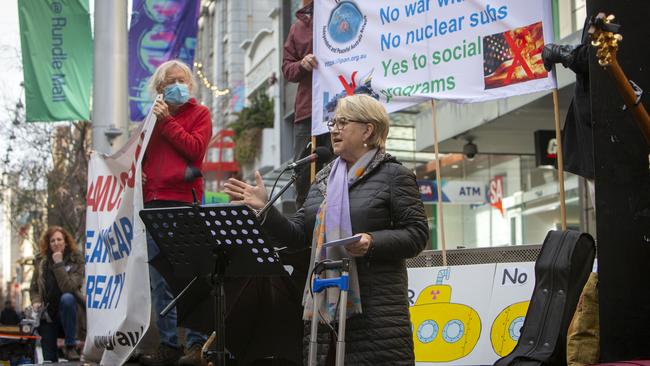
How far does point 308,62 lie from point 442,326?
8.68ft

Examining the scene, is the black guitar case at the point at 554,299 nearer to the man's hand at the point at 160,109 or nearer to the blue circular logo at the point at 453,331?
the blue circular logo at the point at 453,331

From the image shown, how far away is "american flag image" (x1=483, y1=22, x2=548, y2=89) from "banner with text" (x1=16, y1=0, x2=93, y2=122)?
22.6ft

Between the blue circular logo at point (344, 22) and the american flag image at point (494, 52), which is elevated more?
the blue circular logo at point (344, 22)

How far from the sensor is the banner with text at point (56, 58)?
1345 centimetres

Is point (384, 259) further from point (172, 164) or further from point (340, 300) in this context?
point (172, 164)

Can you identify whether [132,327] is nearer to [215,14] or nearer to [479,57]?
[479,57]

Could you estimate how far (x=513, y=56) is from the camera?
26.6ft

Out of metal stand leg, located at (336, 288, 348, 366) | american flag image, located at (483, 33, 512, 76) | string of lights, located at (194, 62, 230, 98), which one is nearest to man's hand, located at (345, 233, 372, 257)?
metal stand leg, located at (336, 288, 348, 366)

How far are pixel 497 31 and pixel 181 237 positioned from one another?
394cm

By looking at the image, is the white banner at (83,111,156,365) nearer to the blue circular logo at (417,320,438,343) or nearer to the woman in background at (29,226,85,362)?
A: the blue circular logo at (417,320,438,343)

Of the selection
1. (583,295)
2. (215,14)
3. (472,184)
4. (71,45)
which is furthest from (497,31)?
(215,14)

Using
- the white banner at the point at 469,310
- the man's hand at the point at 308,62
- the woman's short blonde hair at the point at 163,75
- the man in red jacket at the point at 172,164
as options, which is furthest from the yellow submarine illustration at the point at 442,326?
the woman's short blonde hair at the point at 163,75

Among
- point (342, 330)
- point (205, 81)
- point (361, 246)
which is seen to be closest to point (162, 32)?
point (361, 246)

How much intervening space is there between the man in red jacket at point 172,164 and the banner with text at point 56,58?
657 cm
